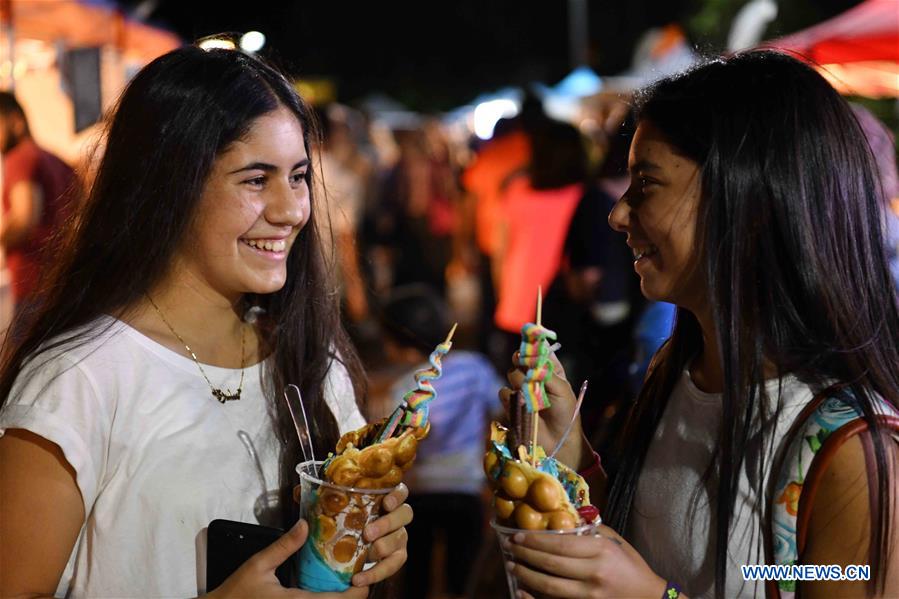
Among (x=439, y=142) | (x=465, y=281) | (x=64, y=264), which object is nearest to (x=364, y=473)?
(x=64, y=264)

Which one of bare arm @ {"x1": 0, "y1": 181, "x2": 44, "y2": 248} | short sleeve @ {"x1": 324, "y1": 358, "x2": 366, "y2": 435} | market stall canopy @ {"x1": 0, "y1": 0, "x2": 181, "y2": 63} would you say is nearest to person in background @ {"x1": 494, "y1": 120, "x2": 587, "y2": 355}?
market stall canopy @ {"x1": 0, "y1": 0, "x2": 181, "y2": 63}

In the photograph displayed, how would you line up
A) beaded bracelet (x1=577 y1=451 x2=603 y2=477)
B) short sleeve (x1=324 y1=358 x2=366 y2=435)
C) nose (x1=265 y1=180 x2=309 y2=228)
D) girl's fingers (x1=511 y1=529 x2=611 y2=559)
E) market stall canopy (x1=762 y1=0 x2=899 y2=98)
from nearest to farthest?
girl's fingers (x1=511 y1=529 x2=611 y2=559) < nose (x1=265 y1=180 x2=309 y2=228) < beaded bracelet (x1=577 y1=451 x2=603 y2=477) < short sleeve (x1=324 y1=358 x2=366 y2=435) < market stall canopy (x1=762 y1=0 x2=899 y2=98)

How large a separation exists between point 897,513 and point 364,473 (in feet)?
2.98

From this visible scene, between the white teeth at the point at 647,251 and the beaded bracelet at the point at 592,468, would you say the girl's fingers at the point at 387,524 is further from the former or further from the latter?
the white teeth at the point at 647,251

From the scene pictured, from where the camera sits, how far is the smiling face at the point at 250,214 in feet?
6.75

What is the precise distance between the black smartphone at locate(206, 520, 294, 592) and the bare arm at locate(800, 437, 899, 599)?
953 mm

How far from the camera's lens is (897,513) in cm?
167

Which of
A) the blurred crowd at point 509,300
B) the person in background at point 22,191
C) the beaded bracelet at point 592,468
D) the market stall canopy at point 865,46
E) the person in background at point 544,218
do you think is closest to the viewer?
the beaded bracelet at point 592,468

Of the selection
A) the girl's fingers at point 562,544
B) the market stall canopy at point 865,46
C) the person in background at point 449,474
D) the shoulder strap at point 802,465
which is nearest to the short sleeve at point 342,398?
the girl's fingers at point 562,544

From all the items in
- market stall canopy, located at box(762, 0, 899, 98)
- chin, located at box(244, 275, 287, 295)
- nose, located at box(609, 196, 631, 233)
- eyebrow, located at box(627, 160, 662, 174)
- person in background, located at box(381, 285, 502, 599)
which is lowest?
person in background, located at box(381, 285, 502, 599)

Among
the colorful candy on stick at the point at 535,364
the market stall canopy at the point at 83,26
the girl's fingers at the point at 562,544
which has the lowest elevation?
the girl's fingers at the point at 562,544

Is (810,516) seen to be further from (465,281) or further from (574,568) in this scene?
(465,281)

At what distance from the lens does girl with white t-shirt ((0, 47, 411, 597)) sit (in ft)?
5.90

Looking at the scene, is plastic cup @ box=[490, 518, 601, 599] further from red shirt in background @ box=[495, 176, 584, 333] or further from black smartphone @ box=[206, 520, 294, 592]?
red shirt in background @ box=[495, 176, 584, 333]
